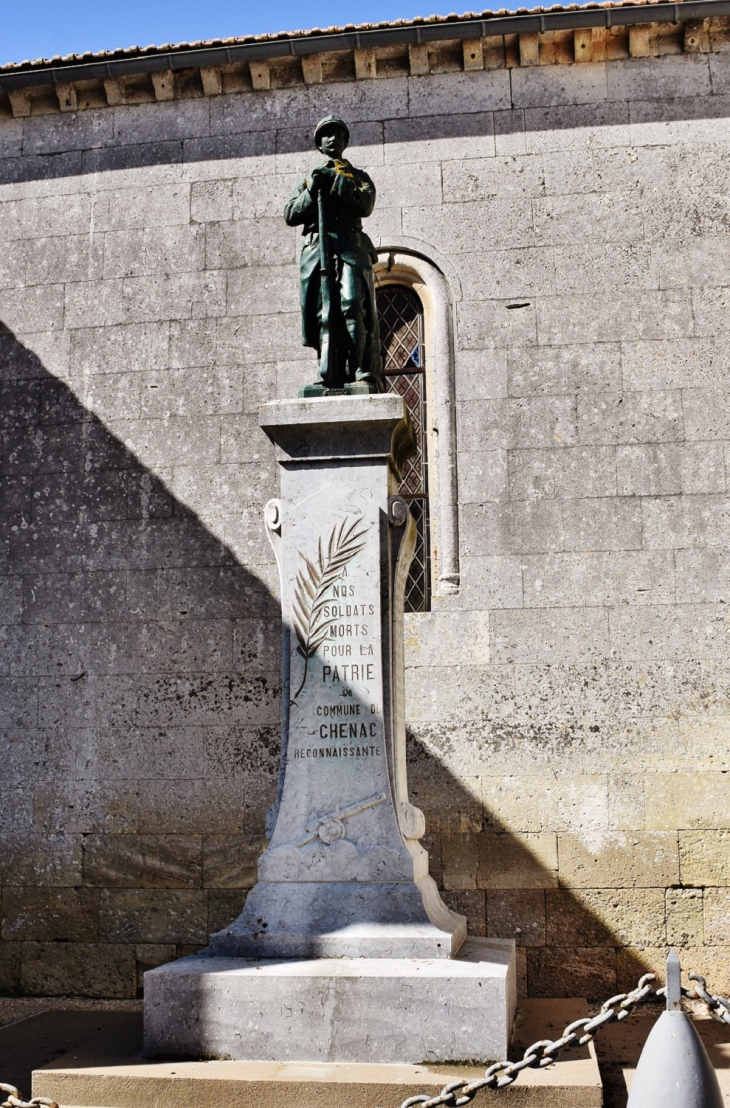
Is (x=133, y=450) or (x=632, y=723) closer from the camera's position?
(x=632, y=723)

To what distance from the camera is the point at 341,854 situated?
192 inches

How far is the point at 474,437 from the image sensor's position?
794 cm

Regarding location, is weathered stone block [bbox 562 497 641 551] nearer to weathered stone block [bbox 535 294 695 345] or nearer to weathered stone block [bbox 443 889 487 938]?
weathered stone block [bbox 535 294 695 345]

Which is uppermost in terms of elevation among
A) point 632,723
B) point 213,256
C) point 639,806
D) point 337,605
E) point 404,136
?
point 404,136

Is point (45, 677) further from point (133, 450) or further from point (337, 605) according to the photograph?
point (337, 605)

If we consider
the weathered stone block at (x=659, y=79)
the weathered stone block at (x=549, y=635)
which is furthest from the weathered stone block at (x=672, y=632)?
the weathered stone block at (x=659, y=79)

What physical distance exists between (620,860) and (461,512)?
2.52 metres

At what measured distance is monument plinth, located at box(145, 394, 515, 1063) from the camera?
4.38 metres

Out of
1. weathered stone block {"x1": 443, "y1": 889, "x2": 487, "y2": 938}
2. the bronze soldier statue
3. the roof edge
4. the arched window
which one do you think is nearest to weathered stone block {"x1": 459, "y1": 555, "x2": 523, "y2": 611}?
the arched window

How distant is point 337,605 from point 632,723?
3020 mm

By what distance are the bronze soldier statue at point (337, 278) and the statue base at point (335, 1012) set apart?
263 centimetres

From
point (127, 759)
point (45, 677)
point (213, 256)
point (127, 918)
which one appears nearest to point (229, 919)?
point (127, 918)

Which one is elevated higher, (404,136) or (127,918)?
(404,136)

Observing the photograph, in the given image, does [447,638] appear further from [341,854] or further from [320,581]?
[341,854]
